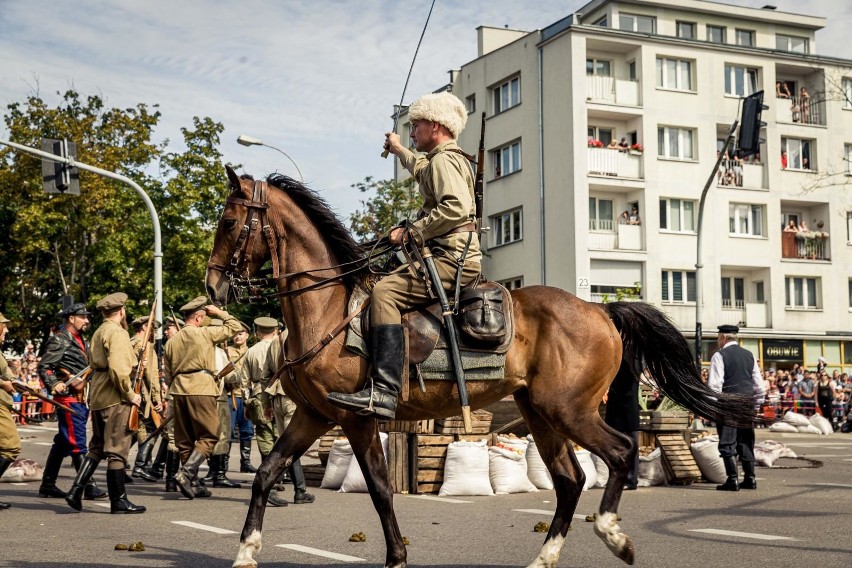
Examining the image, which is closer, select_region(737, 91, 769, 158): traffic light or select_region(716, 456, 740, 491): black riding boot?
select_region(716, 456, 740, 491): black riding boot

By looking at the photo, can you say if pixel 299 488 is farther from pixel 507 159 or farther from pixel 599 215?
pixel 507 159

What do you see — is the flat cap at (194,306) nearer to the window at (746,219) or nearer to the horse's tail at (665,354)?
the horse's tail at (665,354)

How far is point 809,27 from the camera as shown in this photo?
5212cm

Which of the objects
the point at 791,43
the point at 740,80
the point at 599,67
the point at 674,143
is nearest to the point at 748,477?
the point at 674,143

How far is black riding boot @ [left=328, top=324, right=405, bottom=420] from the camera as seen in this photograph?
720 cm

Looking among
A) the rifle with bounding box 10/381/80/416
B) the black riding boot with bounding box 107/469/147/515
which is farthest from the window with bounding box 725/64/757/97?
the black riding boot with bounding box 107/469/147/515

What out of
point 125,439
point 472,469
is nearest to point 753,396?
point 472,469

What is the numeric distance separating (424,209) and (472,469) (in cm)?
615

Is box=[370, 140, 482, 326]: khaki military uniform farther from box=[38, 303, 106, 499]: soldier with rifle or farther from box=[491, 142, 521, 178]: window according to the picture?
box=[491, 142, 521, 178]: window

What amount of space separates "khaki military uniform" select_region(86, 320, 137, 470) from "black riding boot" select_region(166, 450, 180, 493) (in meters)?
2.26

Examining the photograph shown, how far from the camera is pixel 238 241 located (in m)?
7.79

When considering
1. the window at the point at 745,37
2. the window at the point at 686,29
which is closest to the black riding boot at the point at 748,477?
the window at the point at 686,29

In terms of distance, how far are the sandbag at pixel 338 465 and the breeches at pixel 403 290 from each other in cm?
708

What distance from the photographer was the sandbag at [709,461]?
1529cm
